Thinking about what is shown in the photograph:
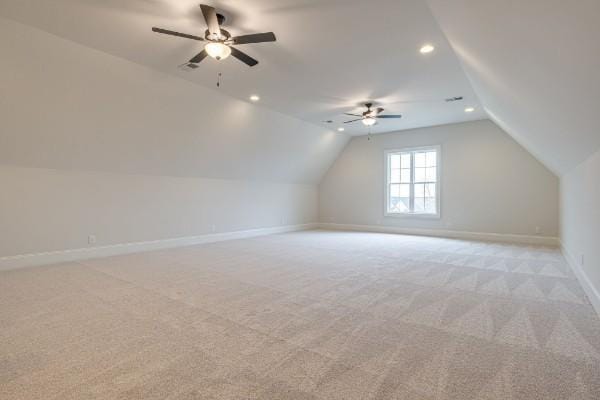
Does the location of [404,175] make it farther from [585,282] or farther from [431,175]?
[585,282]

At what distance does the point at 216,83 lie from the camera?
504cm

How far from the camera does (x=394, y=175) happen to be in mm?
9109

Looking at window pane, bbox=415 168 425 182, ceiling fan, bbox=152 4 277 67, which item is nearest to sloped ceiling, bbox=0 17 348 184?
ceiling fan, bbox=152 4 277 67

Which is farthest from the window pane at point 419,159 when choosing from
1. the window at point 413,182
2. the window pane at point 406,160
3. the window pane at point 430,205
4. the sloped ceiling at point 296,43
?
the sloped ceiling at point 296,43

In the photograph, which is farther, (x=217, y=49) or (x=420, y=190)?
(x=420, y=190)

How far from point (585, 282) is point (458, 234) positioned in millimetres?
4438

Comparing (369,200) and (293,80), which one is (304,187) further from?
(293,80)

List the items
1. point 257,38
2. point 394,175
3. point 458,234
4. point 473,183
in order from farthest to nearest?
point 394,175 < point 458,234 < point 473,183 < point 257,38

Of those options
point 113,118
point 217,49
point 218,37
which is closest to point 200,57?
point 217,49

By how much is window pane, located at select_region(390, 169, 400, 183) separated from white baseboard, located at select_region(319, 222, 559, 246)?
140cm

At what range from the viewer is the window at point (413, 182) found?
8398mm

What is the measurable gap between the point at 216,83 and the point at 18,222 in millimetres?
3655

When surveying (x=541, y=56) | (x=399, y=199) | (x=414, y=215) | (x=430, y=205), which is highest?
(x=541, y=56)

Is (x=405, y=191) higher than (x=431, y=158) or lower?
lower
